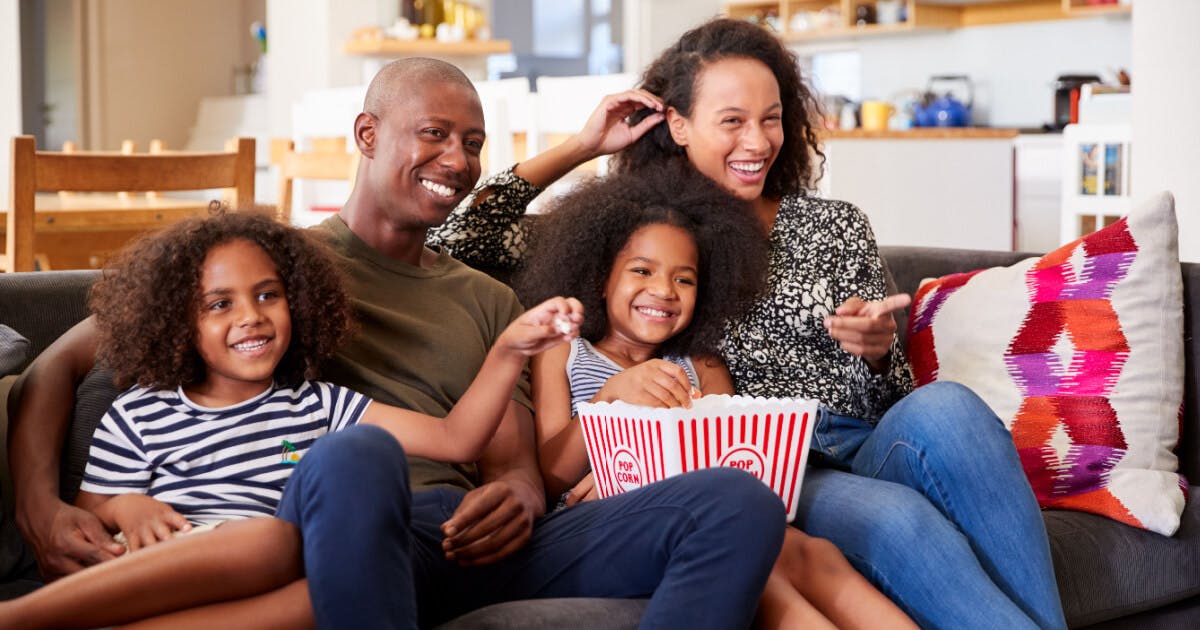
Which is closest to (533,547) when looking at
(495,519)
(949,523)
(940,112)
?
(495,519)

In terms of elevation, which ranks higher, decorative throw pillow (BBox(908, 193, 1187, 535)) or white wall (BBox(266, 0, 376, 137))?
white wall (BBox(266, 0, 376, 137))

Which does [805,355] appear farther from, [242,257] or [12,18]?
[12,18]

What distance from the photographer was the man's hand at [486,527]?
59.4 inches

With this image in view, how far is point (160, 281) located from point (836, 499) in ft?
3.03

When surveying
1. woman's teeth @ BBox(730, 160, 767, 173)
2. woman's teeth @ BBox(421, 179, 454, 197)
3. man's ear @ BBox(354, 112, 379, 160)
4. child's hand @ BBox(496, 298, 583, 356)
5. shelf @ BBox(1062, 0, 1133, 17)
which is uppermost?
shelf @ BBox(1062, 0, 1133, 17)

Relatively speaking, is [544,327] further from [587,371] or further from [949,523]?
[949,523]

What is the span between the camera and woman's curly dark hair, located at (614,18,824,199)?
2.11 m

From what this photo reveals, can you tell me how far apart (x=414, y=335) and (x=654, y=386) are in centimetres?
40

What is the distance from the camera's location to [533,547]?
5.21 ft

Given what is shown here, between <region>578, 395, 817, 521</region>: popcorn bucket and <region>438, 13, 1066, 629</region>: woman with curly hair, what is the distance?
7.4 inches

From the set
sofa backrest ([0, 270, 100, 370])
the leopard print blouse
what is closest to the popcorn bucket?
the leopard print blouse

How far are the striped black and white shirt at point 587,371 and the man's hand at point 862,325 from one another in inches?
8.8

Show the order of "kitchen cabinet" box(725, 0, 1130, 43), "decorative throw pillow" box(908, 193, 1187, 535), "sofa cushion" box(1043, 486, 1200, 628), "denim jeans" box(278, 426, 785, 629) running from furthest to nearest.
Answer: "kitchen cabinet" box(725, 0, 1130, 43) < "decorative throw pillow" box(908, 193, 1187, 535) < "sofa cushion" box(1043, 486, 1200, 628) < "denim jeans" box(278, 426, 785, 629)

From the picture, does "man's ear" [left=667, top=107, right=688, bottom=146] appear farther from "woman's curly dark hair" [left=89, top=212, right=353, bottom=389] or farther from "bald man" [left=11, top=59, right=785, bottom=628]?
"woman's curly dark hair" [left=89, top=212, right=353, bottom=389]
